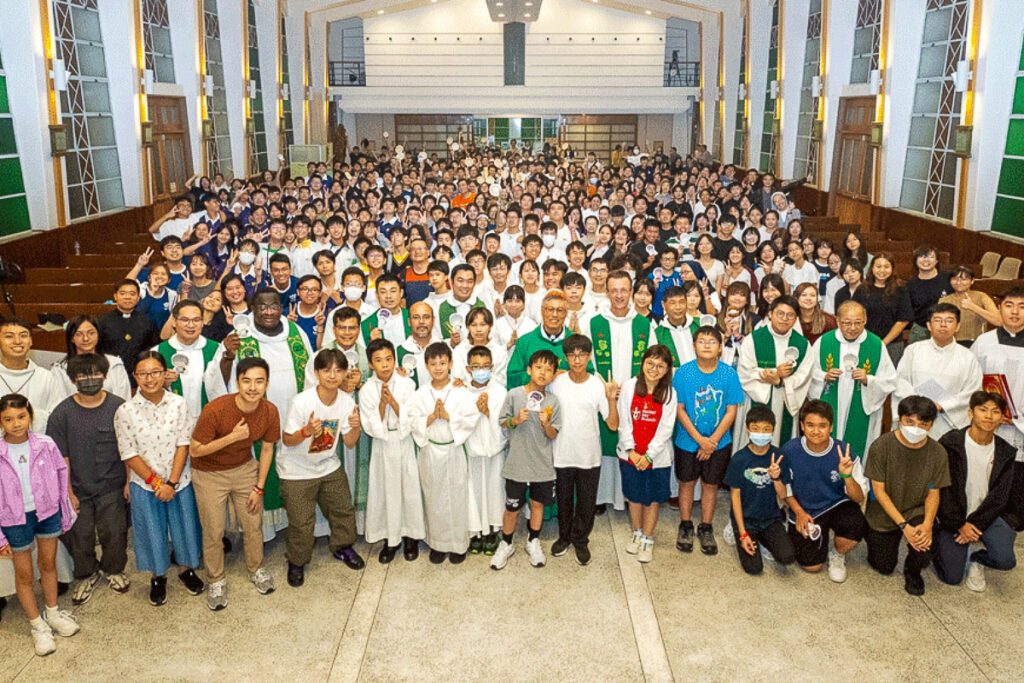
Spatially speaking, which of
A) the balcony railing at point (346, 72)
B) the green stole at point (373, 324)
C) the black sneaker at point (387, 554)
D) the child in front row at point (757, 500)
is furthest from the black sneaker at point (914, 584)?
the balcony railing at point (346, 72)

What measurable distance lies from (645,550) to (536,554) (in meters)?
0.68

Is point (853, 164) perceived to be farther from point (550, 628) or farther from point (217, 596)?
point (217, 596)

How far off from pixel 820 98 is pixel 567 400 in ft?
45.1

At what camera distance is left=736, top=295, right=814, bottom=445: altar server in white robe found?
5.55 meters

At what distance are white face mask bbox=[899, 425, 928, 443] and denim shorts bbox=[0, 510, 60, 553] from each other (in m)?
4.58

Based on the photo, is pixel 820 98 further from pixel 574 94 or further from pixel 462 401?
pixel 462 401

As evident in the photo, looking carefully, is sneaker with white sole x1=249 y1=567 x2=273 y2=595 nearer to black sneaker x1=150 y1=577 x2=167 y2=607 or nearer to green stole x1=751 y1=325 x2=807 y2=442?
black sneaker x1=150 y1=577 x2=167 y2=607

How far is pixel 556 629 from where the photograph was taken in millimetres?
4504

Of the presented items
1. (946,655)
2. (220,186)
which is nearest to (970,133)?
(946,655)

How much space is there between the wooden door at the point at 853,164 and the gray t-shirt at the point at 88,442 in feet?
43.1

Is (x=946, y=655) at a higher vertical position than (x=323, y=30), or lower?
lower

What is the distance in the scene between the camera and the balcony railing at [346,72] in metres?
29.1

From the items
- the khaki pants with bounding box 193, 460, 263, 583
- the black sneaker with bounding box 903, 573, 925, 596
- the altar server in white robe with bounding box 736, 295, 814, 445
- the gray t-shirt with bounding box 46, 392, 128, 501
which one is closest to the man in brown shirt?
the khaki pants with bounding box 193, 460, 263, 583

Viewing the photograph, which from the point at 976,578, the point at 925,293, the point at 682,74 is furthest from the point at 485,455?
the point at 682,74
